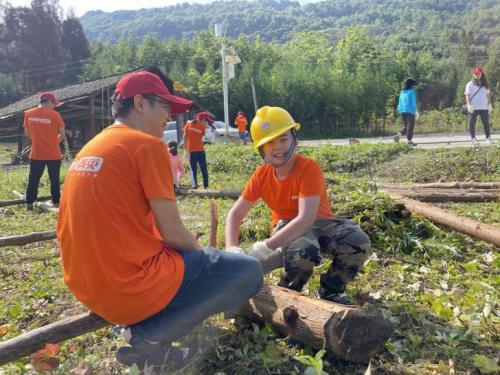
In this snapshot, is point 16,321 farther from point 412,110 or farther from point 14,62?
point 14,62

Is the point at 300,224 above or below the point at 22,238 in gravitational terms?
above

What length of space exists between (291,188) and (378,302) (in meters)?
1.06

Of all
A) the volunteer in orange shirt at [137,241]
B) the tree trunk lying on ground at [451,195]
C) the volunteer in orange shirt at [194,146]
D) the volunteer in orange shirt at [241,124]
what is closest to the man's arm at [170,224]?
the volunteer in orange shirt at [137,241]

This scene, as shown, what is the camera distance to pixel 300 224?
3141mm

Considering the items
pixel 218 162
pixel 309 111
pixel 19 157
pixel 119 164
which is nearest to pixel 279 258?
pixel 119 164

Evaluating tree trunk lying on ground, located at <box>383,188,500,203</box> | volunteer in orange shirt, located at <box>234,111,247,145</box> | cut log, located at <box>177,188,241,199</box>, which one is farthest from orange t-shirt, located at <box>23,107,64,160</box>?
volunteer in orange shirt, located at <box>234,111,247,145</box>

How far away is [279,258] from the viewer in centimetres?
342

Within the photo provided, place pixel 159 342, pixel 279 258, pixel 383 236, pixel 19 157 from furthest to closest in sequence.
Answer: pixel 19 157, pixel 383 236, pixel 279 258, pixel 159 342

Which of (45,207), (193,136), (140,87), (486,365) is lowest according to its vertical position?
(45,207)

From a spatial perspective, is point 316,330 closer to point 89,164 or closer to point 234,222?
point 234,222

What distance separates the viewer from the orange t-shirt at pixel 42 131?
8.09 m

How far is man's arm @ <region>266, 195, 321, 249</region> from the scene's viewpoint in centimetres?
314

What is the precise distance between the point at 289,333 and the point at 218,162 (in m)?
9.73

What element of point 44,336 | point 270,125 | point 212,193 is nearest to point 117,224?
point 44,336
